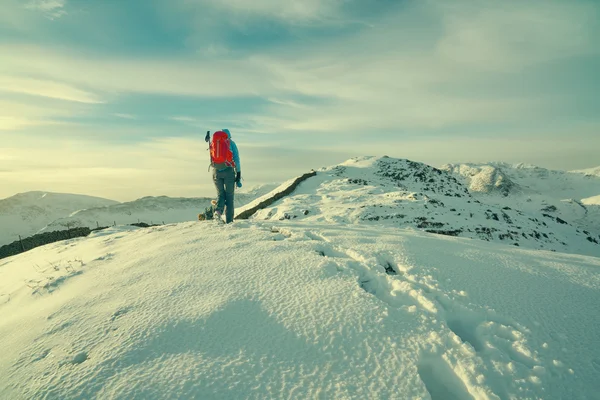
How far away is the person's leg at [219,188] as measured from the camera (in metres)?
8.19

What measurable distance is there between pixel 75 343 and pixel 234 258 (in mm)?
2182

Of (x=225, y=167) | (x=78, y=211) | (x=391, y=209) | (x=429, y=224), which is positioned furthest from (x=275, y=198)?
(x=78, y=211)

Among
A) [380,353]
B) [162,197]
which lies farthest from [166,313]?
[162,197]

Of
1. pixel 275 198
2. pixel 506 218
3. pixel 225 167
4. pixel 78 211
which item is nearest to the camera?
pixel 225 167

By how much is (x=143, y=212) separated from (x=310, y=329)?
66.2m

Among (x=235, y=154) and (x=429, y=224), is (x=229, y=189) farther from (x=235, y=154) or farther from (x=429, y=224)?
(x=429, y=224)

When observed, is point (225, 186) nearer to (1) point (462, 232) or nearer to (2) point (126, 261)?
(2) point (126, 261)

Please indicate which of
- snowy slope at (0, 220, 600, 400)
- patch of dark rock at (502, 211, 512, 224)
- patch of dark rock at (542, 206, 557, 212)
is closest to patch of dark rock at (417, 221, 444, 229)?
patch of dark rock at (502, 211, 512, 224)

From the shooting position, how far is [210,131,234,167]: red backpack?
7.88 meters

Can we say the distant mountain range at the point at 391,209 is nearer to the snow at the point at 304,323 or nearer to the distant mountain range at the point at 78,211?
the distant mountain range at the point at 78,211

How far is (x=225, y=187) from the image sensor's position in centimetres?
831

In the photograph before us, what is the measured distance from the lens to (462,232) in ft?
53.8

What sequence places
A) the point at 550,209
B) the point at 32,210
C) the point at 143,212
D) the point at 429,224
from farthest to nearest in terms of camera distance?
1. the point at 32,210
2. the point at 550,209
3. the point at 143,212
4. the point at 429,224

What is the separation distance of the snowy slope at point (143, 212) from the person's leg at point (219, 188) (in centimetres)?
5087
